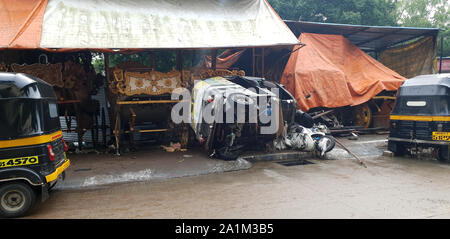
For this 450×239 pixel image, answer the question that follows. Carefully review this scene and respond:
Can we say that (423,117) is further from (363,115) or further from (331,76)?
(363,115)

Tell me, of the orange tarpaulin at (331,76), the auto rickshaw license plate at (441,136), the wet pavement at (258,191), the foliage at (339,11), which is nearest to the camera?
the wet pavement at (258,191)

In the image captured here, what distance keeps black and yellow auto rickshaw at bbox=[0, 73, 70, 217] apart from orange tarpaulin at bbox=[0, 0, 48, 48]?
367cm

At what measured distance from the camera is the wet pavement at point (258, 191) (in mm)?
4781

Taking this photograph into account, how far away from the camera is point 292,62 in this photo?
1317 centimetres

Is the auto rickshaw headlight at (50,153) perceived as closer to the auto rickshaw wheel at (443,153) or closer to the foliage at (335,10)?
the auto rickshaw wheel at (443,153)

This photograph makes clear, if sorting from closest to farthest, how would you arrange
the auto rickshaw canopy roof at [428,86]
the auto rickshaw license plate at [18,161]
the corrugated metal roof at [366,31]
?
the auto rickshaw license plate at [18,161] < the auto rickshaw canopy roof at [428,86] < the corrugated metal roof at [366,31]

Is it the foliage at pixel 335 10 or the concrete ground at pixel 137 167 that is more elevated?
the foliage at pixel 335 10

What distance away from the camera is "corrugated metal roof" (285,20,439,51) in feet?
44.4

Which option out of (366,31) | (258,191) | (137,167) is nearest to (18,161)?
(137,167)

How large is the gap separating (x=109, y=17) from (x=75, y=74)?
205 cm

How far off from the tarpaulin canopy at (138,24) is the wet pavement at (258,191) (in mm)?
3373

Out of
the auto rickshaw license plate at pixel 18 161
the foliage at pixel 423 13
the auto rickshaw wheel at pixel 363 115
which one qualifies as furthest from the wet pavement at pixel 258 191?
the foliage at pixel 423 13
